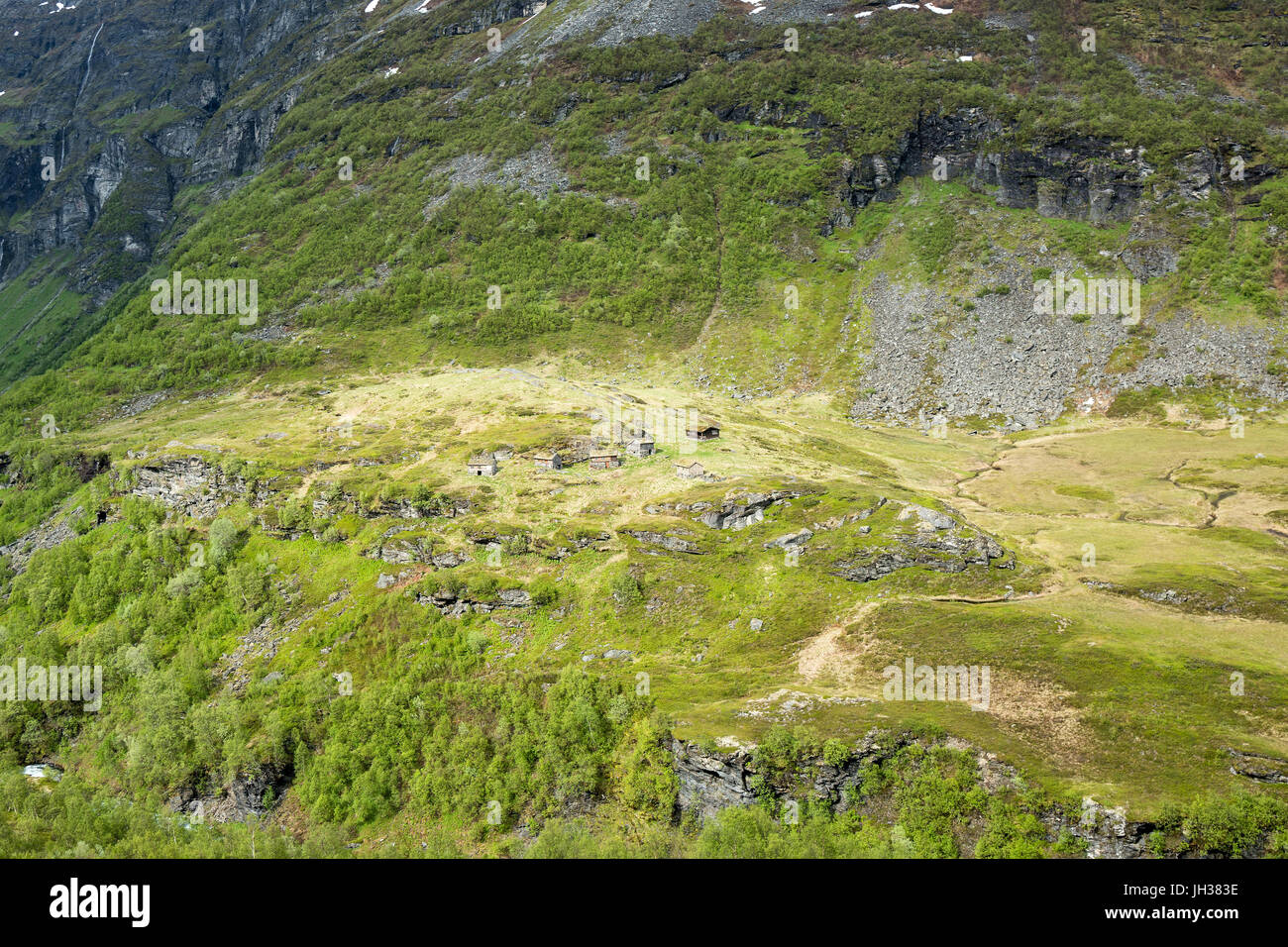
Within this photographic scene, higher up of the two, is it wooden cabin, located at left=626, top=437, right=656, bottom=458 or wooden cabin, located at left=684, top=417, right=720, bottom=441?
wooden cabin, located at left=684, top=417, right=720, bottom=441

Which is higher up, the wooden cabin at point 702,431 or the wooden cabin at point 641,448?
the wooden cabin at point 702,431

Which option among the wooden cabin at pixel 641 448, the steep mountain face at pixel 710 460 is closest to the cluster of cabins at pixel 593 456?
the wooden cabin at pixel 641 448

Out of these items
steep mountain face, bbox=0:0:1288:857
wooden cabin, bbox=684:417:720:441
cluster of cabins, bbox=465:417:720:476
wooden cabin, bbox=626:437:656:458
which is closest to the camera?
steep mountain face, bbox=0:0:1288:857

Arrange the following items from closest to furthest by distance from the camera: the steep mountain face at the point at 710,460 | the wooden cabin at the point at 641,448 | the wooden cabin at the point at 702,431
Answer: the steep mountain face at the point at 710,460, the wooden cabin at the point at 641,448, the wooden cabin at the point at 702,431

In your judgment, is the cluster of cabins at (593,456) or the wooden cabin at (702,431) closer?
the cluster of cabins at (593,456)

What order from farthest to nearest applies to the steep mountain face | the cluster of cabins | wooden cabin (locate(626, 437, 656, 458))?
wooden cabin (locate(626, 437, 656, 458))
the cluster of cabins
the steep mountain face

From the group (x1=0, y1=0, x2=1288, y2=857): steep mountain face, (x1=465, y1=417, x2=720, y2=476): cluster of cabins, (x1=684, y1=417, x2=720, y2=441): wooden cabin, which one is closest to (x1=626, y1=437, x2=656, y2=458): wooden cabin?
(x1=465, y1=417, x2=720, y2=476): cluster of cabins

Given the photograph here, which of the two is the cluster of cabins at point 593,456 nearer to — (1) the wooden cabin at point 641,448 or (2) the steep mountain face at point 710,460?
(1) the wooden cabin at point 641,448

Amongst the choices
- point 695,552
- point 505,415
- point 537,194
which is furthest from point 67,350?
point 695,552

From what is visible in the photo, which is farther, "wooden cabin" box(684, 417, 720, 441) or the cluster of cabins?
"wooden cabin" box(684, 417, 720, 441)

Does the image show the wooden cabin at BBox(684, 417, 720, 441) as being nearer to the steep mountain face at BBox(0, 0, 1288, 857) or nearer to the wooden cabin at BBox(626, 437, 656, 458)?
the steep mountain face at BBox(0, 0, 1288, 857)
